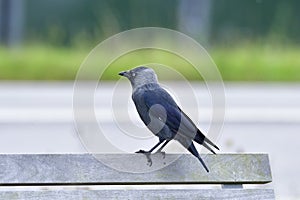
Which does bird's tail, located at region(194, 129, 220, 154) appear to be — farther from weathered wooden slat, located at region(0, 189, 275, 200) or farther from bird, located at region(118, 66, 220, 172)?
weathered wooden slat, located at region(0, 189, 275, 200)

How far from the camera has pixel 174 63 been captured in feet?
35.6

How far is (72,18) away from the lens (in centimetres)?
1897

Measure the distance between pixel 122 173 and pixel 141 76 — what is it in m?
0.36

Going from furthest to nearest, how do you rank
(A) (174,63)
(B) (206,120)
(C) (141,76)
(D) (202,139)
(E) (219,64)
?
(E) (219,64)
(A) (174,63)
(B) (206,120)
(C) (141,76)
(D) (202,139)

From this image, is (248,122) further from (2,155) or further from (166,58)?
(2,155)

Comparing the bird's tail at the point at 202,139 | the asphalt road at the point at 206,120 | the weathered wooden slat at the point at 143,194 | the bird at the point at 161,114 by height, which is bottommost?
the asphalt road at the point at 206,120

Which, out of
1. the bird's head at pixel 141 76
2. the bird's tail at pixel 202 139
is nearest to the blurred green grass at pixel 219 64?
the bird's head at pixel 141 76

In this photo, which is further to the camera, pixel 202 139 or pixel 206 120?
pixel 206 120

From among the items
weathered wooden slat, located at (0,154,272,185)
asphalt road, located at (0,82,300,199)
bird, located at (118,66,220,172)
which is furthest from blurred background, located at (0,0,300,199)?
bird, located at (118,66,220,172)

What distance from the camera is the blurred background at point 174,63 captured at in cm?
984

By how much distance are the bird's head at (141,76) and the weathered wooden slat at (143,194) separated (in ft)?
1.31

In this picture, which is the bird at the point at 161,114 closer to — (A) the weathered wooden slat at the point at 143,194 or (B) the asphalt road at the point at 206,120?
(A) the weathered wooden slat at the point at 143,194

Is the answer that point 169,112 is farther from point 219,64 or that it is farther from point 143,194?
point 219,64

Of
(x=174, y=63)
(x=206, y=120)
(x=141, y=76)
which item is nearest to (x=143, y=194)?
(x=141, y=76)
